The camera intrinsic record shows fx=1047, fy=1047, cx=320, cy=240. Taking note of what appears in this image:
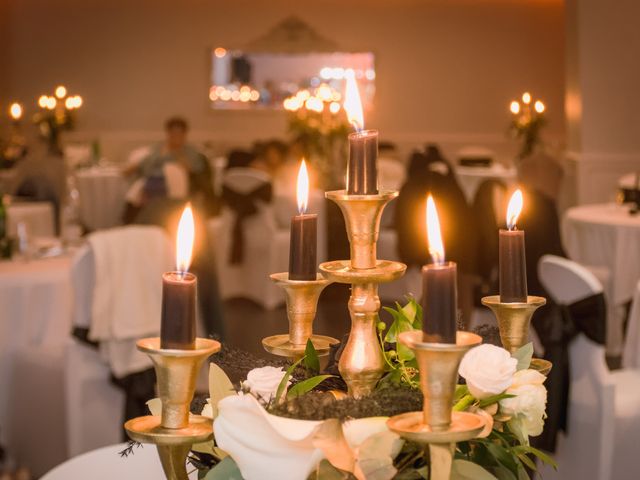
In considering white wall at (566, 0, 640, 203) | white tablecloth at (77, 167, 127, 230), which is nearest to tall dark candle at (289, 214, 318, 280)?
white wall at (566, 0, 640, 203)

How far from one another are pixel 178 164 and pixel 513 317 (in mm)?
7065

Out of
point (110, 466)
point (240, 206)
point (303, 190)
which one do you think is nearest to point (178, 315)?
point (303, 190)

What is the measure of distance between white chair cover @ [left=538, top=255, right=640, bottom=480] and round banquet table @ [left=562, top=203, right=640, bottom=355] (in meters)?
2.29

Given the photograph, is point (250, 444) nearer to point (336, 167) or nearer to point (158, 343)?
point (158, 343)

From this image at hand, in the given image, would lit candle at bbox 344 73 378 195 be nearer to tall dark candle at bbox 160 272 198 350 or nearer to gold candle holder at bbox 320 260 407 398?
gold candle holder at bbox 320 260 407 398

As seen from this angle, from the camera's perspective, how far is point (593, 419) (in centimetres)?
310

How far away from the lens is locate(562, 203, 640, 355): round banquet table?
18.1 ft

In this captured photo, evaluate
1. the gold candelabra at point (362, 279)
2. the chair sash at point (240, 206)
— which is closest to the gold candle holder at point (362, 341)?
the gold candelabra at point (362, 279)

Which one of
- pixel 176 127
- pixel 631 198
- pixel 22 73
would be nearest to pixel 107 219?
pixel 176 127

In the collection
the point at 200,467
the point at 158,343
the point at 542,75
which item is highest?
the point at 542,75

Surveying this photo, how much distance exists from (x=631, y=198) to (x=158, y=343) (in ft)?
18.3

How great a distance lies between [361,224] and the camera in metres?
1.01

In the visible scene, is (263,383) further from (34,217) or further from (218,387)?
(34,217)

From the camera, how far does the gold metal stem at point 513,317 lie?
110 cm
